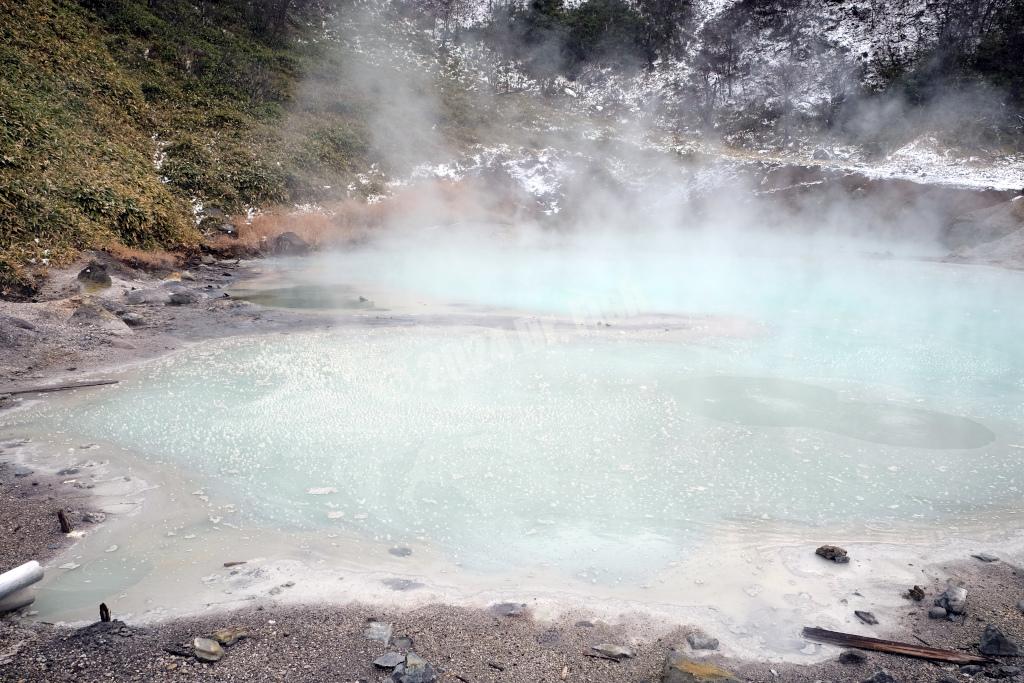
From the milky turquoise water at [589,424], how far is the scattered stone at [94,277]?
4.10m

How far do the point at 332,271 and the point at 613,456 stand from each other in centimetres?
1098

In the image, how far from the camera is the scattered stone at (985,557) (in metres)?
4.55

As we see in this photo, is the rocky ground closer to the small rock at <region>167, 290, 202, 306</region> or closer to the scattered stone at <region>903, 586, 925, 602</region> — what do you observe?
the scattered stone at <region>903, 586, 925, 602</region>

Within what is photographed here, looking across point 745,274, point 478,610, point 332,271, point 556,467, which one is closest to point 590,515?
point 556,467

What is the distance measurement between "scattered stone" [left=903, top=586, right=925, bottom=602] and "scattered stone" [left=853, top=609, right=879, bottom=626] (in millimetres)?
389

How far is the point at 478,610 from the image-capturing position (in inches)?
155

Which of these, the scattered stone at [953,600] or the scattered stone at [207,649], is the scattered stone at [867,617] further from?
the scattered stone at [207,649]

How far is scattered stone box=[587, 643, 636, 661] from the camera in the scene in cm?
354

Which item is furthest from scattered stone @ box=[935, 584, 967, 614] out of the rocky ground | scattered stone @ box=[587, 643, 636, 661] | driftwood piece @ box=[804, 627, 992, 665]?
scattered stone @ box=[587, 643, 636, 661]

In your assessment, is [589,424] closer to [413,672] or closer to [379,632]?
[379,632]

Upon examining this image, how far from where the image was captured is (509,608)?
156 inches

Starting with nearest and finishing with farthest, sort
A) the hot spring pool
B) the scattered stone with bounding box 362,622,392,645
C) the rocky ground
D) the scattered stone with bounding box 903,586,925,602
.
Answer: the rocky ground → the scattered stone with bounding box 362,622,392,645 → the scattered stone with bounding box 903,586,925,602 → the hot spring pool

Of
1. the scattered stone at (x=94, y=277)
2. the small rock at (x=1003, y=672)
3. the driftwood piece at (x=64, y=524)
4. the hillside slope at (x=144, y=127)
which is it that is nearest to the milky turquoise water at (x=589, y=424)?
the driftwood piece at (x=64, y=524)

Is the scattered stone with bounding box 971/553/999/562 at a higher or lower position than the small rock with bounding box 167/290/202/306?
lower
